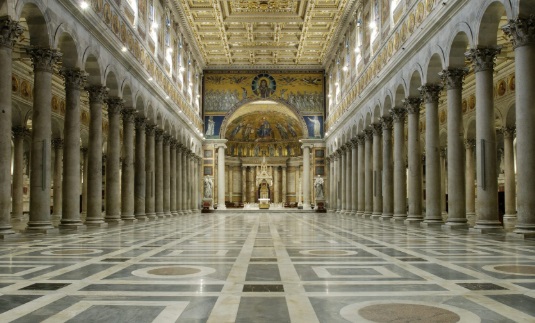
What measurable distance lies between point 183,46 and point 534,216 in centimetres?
3272

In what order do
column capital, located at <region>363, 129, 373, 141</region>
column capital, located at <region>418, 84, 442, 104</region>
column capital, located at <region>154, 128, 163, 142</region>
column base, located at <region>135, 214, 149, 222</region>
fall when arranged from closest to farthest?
column capital, located at <region>418, 84, 442, 104</region>
column base, located at <region>135, 214, 149, 222</region>
column capital, located at <region>363, 129, 373, 141</region>
column capital, located at <region>154, 128, 163, 142</region>

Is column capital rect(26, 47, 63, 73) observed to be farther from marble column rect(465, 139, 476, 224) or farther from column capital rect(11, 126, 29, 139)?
marble column rect(465, 139, 476, 224)

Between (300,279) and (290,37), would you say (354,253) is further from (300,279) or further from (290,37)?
(290,37)

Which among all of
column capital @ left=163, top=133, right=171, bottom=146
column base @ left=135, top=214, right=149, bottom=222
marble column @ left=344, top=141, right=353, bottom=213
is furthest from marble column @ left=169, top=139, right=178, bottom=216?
marble column @ left=344, top=141, right=353, bottom=213

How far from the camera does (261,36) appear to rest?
144ft

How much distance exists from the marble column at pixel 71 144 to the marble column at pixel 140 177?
9277 mm

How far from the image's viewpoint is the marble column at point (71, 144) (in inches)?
705

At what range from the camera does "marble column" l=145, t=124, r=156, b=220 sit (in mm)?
29766

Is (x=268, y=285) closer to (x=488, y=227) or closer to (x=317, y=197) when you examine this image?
(x=488, y=227)

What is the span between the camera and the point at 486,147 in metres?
15.4

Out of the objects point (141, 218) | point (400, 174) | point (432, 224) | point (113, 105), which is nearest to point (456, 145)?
point (432, 224)

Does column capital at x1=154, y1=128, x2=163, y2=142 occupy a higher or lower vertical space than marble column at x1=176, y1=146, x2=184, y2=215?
higher

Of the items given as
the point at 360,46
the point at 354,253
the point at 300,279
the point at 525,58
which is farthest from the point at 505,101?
the point at 300,279

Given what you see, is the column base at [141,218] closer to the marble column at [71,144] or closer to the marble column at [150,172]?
the marble column at [150,172]
